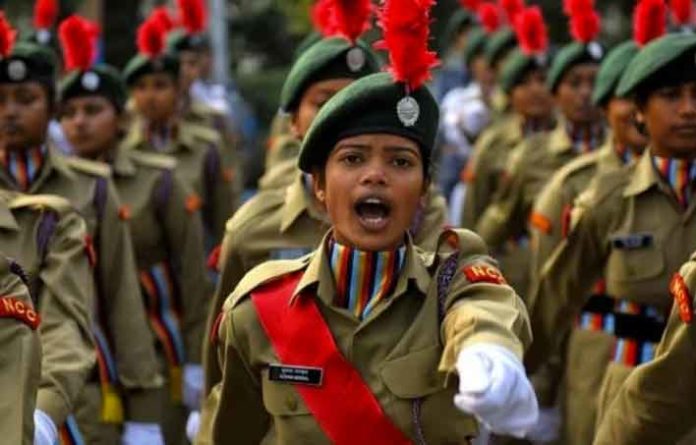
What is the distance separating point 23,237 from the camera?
664cm

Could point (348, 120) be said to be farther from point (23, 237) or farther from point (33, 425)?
point (23, 237)

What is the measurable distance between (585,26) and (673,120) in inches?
158

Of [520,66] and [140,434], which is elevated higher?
[520,66]

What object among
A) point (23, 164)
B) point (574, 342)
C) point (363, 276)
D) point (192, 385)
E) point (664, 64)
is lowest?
point (192, 385)

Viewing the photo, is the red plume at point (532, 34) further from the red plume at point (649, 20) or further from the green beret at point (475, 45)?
the red plume at point (649, 20)

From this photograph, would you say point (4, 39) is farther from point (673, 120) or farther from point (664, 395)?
point (664, 395)

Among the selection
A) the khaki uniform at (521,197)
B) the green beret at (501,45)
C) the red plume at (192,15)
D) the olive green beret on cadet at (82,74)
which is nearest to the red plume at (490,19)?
the green beret at (501,45)

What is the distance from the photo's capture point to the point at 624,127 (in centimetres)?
899

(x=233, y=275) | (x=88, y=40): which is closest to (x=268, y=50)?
(x=88, y=40)

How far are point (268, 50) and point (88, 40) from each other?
18849mm

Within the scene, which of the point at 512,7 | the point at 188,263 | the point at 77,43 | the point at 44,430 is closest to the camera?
the point at 44,430

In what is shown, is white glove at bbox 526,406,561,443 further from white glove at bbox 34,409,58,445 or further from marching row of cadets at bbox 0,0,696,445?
white glove at bbox 34,409,58,445

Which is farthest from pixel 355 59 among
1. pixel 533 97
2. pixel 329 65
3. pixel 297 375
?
pixel 533 97

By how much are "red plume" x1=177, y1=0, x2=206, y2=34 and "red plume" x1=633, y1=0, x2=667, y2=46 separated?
21.5 ft
